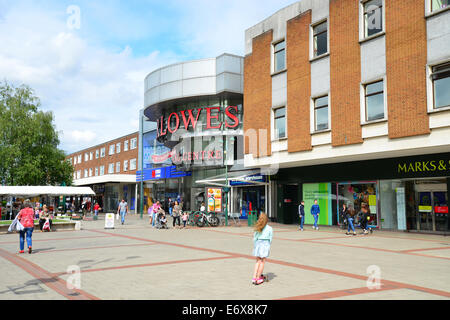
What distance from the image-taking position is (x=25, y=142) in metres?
37.9

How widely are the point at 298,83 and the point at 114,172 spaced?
4436 centimetres

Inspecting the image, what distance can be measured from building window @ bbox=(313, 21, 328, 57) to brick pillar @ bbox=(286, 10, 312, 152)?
0.45 meters

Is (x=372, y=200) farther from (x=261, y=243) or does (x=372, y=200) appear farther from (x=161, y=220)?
(x=261, y=243)

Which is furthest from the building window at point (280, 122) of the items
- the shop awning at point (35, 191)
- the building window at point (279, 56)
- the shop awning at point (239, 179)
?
the shop awning at point (35, 191)

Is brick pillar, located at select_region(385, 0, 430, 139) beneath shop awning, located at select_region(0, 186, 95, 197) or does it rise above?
above

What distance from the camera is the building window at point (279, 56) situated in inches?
973

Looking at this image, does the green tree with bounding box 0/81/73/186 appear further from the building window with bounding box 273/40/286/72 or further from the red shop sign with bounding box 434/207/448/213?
the red shop sign with bounding box 434/207/448/213

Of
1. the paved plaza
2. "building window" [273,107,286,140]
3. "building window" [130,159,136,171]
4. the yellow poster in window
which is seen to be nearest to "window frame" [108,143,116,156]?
"building window" [130,159,136,171]

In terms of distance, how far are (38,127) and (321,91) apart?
28163 mm

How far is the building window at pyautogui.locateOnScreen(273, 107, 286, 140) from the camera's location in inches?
961

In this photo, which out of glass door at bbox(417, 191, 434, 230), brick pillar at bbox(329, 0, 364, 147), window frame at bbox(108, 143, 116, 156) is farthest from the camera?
window frame at bbox(108, 143, 116, 156)

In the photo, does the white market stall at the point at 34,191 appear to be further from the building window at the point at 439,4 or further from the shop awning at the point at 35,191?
the building window at the point at 439,4

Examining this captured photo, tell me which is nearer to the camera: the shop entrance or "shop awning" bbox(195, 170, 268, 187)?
the shop entrance

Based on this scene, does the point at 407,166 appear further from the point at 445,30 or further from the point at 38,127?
the point at 38,127
